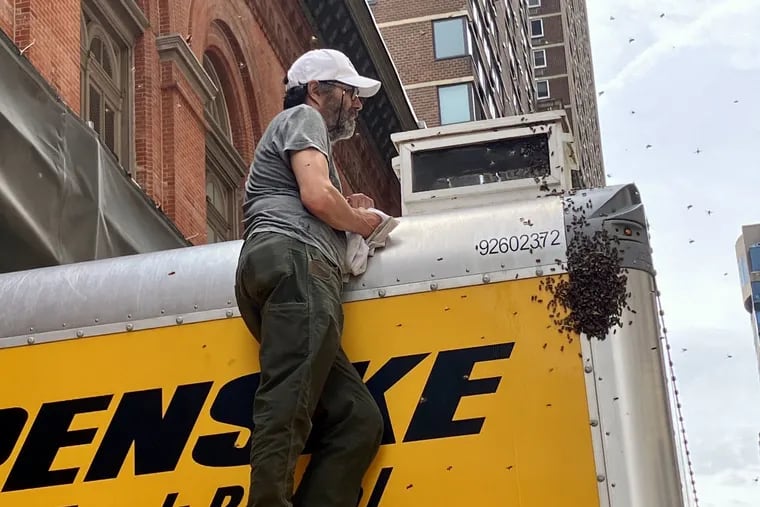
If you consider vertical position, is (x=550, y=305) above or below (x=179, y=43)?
below

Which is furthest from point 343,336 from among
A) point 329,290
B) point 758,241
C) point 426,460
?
point 758,241

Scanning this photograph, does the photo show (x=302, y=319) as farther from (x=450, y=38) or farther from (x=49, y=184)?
(x=450, y=38)

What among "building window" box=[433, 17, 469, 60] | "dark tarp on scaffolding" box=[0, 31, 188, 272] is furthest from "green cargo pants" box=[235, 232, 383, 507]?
"building window" box=[433, 17, 469, 60]

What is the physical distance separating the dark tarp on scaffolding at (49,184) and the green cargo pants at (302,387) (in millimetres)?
4548

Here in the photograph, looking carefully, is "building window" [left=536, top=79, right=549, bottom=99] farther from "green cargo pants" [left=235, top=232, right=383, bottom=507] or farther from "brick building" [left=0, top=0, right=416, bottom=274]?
"green cargo pants" [left=235, top=232, right=383, bottom=507]

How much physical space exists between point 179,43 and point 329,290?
10479 millimetres

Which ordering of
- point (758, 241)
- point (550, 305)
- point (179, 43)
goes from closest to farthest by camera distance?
point (550, 305) → point (179, 43) → point (758, 241)

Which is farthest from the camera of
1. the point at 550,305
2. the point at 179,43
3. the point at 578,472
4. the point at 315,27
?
the point at 315,27

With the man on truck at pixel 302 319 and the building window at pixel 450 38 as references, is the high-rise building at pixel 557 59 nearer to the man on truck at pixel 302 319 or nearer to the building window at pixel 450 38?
the building window at pixel 450 38

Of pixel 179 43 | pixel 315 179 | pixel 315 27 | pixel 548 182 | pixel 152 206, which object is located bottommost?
pixel 315 179

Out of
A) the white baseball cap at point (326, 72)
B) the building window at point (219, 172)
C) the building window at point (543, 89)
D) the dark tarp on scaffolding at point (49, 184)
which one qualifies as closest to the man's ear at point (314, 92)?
the white baseball cap at point (326, 72)

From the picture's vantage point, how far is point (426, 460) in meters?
3.62

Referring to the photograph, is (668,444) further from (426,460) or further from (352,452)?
(352,452)

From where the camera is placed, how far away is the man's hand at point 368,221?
394cm
